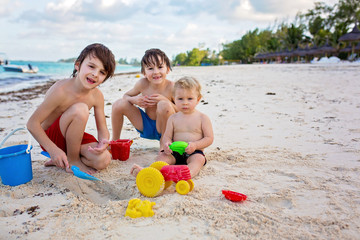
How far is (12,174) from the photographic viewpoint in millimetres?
2070

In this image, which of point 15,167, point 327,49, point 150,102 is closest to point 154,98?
point 150,102

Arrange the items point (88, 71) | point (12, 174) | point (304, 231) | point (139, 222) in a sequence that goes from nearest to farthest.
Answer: point (304, 231), point (139, 222), point (12, 174), point (88, 71)

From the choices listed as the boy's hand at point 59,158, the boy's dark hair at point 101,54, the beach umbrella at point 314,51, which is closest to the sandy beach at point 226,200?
the boy's hand at point 59,158

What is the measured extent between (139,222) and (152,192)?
0.34m

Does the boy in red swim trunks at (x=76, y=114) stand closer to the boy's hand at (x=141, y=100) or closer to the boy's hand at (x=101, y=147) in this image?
the boy's hand at (x=101, y=147)

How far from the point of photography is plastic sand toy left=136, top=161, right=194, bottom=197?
6.11 ft

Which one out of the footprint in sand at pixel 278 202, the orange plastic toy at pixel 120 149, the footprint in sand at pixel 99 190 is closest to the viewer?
the footprint in sand at pixel 278 202

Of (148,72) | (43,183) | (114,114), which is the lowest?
(43,183)

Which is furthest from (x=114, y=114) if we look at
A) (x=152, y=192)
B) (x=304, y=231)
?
(x=304, y=231)

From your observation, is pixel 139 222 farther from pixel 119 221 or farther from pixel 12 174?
pixel 12 174

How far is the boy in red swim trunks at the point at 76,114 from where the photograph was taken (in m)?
2.25

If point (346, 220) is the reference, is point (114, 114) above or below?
above

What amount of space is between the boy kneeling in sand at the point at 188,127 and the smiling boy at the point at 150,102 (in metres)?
0.31

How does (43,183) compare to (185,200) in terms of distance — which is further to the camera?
(43,183)
